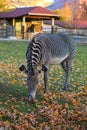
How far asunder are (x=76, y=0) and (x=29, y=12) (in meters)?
34.2

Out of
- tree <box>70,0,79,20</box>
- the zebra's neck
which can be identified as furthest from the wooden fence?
the zebra's neck

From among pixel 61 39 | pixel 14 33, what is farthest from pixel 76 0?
pixel 61 39

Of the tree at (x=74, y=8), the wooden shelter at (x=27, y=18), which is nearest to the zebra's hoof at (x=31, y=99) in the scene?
the wooden shelter at (x=27, y=18)

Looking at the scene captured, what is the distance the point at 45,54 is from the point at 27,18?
3724cm

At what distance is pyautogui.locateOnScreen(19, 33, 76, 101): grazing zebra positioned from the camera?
7.25m

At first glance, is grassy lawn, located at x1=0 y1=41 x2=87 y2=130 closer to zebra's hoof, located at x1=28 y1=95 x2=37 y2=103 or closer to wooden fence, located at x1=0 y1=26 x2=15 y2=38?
zebra's hoof, located at x1=28 y1=95 x2=37 y2=103

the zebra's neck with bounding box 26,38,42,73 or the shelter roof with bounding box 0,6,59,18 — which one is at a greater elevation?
the zebra's neck with bounding box 26,38,42,73

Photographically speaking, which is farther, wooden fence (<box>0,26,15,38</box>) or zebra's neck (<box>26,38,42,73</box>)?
wooden fence (<box>0,26,15,38</box>)

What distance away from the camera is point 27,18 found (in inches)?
1767

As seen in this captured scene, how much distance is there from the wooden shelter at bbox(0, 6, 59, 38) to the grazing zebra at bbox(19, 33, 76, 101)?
1256 inches

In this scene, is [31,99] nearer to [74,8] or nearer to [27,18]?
[27,18]

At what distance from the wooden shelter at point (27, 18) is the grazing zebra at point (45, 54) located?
31901mm

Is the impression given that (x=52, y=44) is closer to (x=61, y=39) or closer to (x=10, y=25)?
(x=61, y=39)

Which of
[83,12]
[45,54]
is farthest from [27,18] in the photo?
[45,54]
